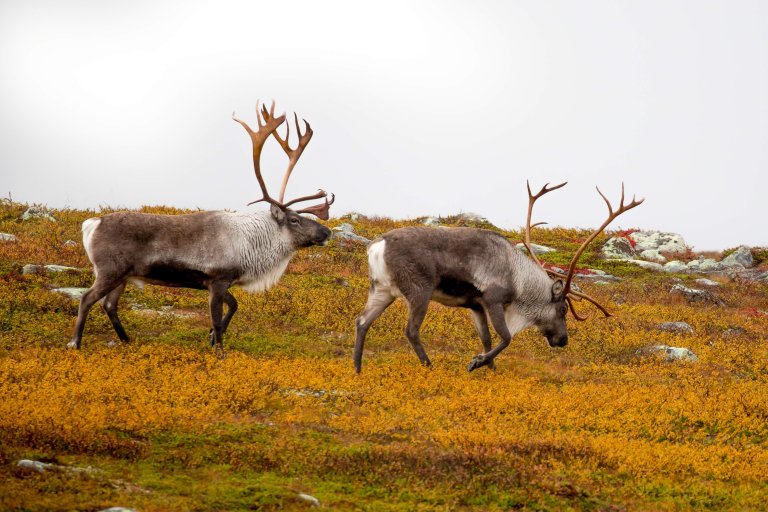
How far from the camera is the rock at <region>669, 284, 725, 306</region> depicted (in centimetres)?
2403

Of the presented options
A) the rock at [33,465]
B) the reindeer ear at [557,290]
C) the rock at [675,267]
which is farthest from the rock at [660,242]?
the rock at [33,465]

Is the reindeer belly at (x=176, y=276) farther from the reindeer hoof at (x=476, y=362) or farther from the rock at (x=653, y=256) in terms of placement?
the rock at (x=653, y=256)

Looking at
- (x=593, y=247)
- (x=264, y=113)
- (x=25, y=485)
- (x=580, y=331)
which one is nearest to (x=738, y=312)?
(x=580, y=331)

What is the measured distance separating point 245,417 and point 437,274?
4835 mm

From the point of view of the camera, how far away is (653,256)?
32.5 m

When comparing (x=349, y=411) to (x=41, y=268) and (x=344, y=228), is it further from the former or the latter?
(x=344, y=228)

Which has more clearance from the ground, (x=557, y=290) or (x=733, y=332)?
(x=557, y=290)

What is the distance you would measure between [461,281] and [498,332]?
3.70 ft

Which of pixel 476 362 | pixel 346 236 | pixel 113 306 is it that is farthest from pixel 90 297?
pixel 346 236

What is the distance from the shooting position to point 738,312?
23.0 m

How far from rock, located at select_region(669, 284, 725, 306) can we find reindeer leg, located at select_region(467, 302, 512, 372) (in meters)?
11.9

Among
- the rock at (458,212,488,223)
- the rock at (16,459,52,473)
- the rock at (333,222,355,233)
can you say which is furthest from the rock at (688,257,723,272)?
the rock at (16,459,52,473)

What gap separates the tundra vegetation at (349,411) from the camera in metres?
8.15

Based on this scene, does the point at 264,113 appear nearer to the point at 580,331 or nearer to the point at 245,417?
the point at 245,417
